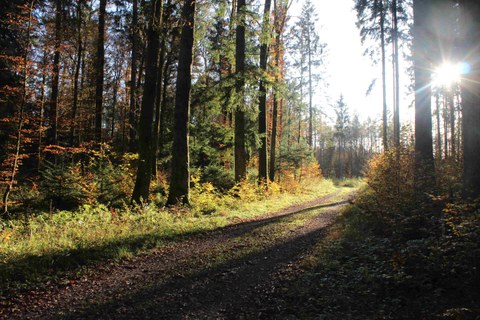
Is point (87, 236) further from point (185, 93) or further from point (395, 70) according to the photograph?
point (395, 70)

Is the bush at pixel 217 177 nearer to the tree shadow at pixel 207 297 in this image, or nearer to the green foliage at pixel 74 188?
the green foliage at pixel 74 188

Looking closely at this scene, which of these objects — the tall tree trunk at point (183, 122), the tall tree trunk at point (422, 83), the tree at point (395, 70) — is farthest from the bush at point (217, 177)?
the tree at point (395, 70)

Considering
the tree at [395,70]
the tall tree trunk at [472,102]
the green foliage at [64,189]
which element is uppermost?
the tree at [395,70]

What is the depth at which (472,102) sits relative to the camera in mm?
5906

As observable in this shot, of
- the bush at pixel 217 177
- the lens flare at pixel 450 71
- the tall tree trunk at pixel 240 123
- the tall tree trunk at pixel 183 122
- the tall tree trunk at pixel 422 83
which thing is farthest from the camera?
the bush at pixel 217 177

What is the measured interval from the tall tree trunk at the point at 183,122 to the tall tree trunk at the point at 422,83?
7430 mm

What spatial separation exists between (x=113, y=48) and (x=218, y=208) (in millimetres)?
24439

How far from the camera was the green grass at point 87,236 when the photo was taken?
4.84m

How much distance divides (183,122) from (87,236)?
5.45 meters

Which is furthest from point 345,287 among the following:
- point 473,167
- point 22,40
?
point 22,40

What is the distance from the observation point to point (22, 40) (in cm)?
1051

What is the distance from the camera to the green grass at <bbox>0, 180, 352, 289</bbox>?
4.84m

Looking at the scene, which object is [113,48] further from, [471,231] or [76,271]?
[471,231]

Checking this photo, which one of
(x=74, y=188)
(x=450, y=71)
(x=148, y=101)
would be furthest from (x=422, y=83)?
(x=74, y=188)
